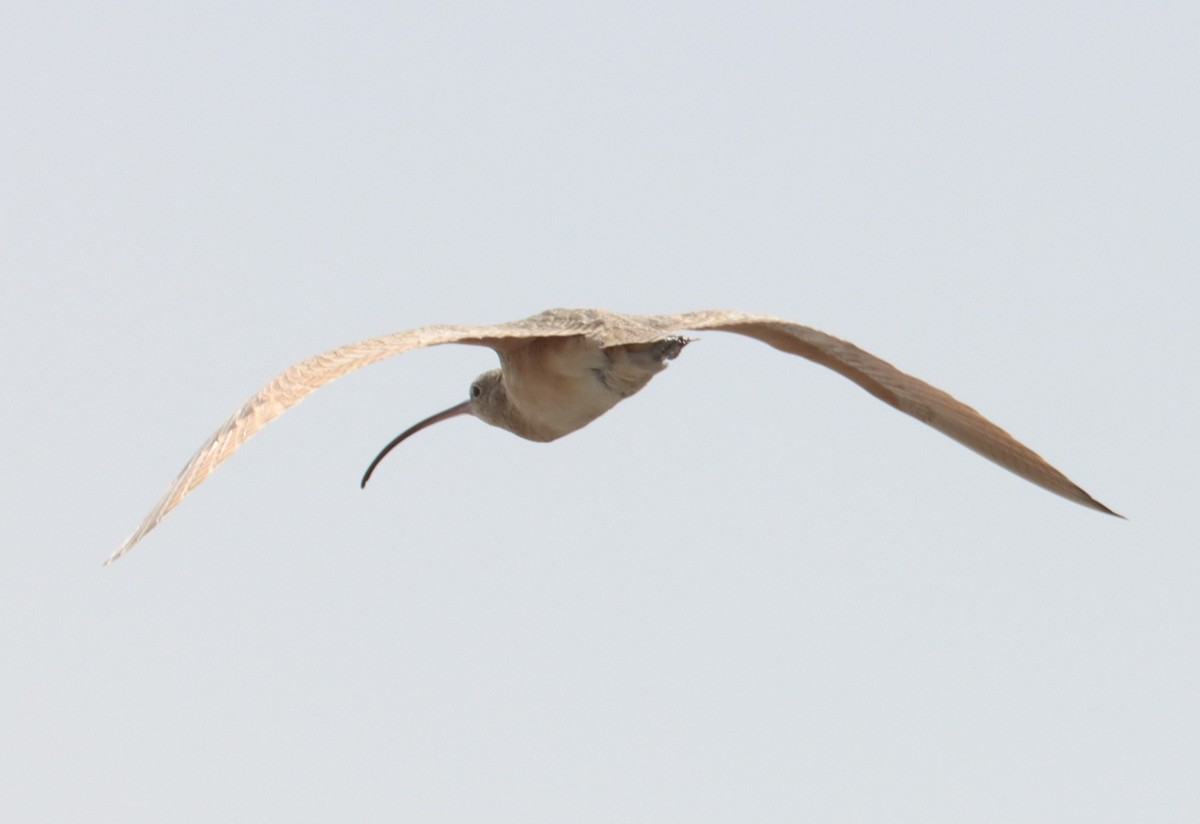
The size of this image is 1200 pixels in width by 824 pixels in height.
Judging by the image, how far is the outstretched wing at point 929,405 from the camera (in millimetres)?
14594

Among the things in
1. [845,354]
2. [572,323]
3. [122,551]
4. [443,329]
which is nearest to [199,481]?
[122,551]

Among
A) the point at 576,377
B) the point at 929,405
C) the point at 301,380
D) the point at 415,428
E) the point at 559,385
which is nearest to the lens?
the point at 301,380

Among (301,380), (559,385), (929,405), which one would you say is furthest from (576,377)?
(929,405)

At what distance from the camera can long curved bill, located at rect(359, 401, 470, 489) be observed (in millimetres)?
16141

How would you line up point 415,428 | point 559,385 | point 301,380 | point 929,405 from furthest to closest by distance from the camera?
point 415,428 → point 929,405 → point 559,385 → point 301,380

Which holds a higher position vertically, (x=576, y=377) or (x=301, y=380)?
(x=576, y=377)

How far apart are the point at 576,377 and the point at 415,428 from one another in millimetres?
4165

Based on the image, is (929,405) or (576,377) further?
(929,405)

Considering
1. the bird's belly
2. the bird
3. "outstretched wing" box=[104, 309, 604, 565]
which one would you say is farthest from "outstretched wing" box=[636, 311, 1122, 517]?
"outstretched wing" box=[104, 309, 604, 565]

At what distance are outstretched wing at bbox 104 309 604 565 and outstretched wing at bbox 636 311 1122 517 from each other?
2226mm

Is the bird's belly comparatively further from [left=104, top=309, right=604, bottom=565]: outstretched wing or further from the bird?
[left=104, top=309, right=604, bottom=565]: outstretched wing

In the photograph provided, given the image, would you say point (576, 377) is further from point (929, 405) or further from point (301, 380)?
point (929, 405)

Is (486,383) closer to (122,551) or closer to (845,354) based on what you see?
(845,354)

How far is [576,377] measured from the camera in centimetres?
1334
